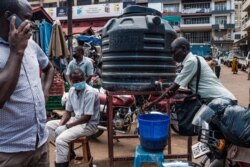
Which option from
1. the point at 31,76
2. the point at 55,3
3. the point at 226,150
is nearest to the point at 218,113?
the point at 226,150

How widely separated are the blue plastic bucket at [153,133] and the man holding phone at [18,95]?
167cm

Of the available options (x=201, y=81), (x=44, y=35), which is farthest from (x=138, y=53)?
(x=44, y=35)

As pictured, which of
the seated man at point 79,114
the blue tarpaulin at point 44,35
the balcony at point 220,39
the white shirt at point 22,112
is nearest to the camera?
the white shirt at point 22,112

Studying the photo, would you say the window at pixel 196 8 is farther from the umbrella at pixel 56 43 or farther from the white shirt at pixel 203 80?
the white shirt at pixel 203 80

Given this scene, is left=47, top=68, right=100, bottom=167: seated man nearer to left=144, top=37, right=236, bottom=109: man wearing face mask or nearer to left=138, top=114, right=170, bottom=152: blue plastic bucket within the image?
left=138, top=114, right=170, bottom=152: blue plastic bucket

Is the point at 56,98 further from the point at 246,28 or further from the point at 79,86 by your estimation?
the point at 246,28

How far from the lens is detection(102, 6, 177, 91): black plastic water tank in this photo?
402cm

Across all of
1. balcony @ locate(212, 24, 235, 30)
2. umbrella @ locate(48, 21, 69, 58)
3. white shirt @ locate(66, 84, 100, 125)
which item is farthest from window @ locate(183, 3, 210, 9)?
white shirt @ locate(66, 84, 100, 125)

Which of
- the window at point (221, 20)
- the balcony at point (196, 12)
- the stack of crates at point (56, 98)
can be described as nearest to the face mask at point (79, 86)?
the stack of crates at point (56, 98)

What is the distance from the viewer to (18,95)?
1.86m

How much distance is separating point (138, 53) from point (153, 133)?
1.06 metres

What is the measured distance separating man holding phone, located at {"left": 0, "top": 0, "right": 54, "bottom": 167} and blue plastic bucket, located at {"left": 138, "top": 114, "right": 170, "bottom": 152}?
1666 mm

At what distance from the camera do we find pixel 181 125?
12.2ft

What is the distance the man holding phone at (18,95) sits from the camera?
168cm
